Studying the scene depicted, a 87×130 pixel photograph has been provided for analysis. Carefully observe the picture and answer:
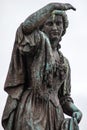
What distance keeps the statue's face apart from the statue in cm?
2

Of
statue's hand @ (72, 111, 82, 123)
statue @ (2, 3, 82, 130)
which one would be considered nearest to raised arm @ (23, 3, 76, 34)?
statue @ (2, 3, 82, 130)

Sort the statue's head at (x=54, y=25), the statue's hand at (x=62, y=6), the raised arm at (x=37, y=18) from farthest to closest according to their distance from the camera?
the statue's head at (x=54, y=25) → the statue's hand at (x=62, y=6) → the raised arm at (x=37, y=18)

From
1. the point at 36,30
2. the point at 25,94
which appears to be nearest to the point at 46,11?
the point at 36,30

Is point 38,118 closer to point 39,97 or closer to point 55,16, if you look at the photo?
point 39,97

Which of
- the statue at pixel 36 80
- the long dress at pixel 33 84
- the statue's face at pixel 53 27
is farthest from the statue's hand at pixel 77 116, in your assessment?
the statue's face at pixel 53 27

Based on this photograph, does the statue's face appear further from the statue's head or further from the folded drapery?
the folded drapery

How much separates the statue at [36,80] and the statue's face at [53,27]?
2 cm

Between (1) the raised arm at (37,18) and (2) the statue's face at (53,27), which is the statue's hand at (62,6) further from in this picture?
(2) the statue's face at (53,27)

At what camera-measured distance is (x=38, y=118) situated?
704 inches

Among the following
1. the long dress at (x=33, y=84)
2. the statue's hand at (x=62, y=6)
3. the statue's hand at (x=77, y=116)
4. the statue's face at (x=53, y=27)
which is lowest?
the statue's hand at (x=77, y=116)

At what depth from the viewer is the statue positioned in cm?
1786

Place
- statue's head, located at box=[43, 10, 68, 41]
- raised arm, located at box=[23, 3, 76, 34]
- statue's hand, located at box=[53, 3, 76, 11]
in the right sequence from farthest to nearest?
statue's head, located at box=[43, 10, 68, 41], statue's hand, located at box=[53, 3, 76, 11], raised arm, located at box=[23, 3, 76, 34]

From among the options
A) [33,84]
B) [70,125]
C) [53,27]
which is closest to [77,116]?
[70,125]

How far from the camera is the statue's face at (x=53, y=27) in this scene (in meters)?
18.3
